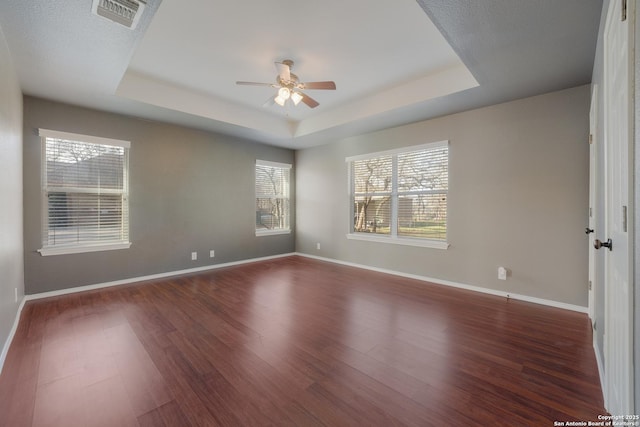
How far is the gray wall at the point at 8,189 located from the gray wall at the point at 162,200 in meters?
0.66

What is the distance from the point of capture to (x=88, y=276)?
378 cm

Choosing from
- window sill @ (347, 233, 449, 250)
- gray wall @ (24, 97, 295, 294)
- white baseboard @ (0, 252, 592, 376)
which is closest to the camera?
white baseboard @ (0, 252, 592, 376)

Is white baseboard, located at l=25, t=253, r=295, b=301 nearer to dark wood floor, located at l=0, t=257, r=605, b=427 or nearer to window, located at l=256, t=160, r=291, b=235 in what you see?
dark wood floor, located at l=0, t=257, r=605, b=427

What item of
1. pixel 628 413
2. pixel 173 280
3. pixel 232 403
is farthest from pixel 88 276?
pixel 628 413

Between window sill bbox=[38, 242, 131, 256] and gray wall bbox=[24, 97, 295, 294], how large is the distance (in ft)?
0.19

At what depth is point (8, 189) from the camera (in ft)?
7.81

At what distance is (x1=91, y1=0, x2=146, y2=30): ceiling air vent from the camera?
6.09ft

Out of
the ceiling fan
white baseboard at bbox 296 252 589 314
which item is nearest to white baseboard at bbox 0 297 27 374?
the ceiling fan

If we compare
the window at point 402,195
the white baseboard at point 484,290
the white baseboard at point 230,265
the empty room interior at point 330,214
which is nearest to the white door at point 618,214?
the empty room interior at point 330,214

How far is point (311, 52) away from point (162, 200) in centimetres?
326

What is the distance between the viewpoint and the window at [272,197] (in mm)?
5785

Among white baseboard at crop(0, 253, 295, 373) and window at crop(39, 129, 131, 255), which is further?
window at crop(39, 129, 131, 255)

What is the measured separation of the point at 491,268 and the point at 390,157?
7.52 ft

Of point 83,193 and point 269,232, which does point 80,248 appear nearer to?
point 83,193
